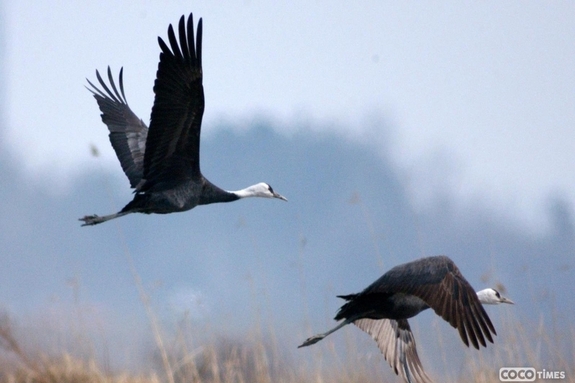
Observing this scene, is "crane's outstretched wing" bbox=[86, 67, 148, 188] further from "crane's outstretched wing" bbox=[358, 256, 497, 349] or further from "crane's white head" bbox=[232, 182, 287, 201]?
"crane's outstretched wing" bbox=[358, 256, 497, 349]

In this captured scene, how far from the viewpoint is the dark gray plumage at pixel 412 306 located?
18.4ft

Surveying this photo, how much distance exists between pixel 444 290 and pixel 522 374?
5.54ft

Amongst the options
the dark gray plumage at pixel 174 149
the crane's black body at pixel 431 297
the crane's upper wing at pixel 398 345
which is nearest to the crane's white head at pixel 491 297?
the crane's upper wing at pixel 398 345

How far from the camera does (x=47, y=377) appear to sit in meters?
6.36

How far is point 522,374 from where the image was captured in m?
7.00

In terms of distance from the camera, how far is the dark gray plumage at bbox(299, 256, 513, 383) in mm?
5602

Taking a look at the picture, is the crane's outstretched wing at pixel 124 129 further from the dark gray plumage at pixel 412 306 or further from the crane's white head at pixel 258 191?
the dark gray plumage at pixel 412 306

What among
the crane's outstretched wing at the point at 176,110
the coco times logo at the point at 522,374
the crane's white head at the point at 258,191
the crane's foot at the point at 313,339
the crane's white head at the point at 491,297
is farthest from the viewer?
the crane's white head at the point at 258,191

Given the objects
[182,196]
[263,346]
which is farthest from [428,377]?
[182,196]

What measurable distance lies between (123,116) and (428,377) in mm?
3339

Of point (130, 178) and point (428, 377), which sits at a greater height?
point (130, 178)

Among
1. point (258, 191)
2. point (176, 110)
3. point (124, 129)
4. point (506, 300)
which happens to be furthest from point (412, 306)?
point (124, 129)

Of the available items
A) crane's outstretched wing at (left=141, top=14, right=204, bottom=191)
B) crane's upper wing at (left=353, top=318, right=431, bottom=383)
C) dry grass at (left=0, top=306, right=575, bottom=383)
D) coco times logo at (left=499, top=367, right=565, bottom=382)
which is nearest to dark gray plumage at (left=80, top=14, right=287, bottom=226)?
crane's outstretched wing at (left=141, top=14, right=204, bottom=191)

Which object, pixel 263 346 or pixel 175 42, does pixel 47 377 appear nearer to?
pixel 263 346
